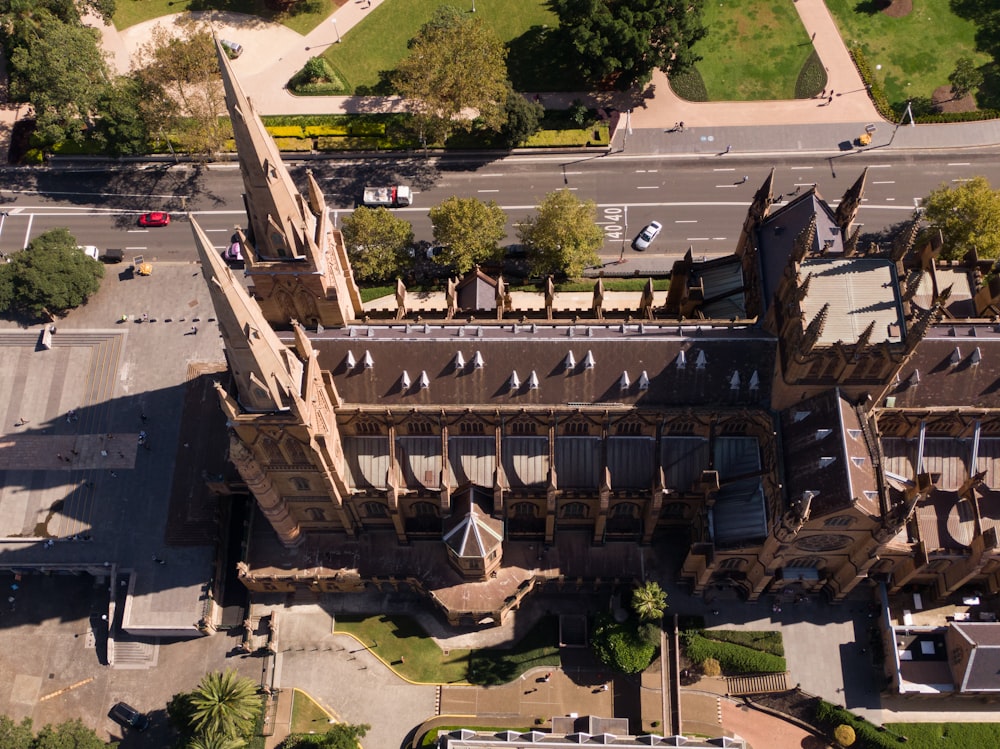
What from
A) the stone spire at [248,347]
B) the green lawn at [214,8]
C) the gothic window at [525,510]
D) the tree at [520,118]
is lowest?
the gothic window at [525,510]

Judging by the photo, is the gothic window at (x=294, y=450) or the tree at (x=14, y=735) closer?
the gothic window at (x=294, y=450)

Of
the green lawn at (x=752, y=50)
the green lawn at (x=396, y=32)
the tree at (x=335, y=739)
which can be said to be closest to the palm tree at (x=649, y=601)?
the tree at (x=335, y=739)

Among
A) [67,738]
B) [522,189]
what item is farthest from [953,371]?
[67,738]

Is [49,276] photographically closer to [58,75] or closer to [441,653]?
[58,75]

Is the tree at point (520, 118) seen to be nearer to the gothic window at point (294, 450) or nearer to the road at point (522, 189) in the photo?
the road at point (522, 189)

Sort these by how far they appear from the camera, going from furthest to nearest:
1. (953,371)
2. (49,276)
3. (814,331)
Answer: (49,276), (953,371), (814,331)

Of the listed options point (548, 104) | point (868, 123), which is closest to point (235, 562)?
point (548, 104)
